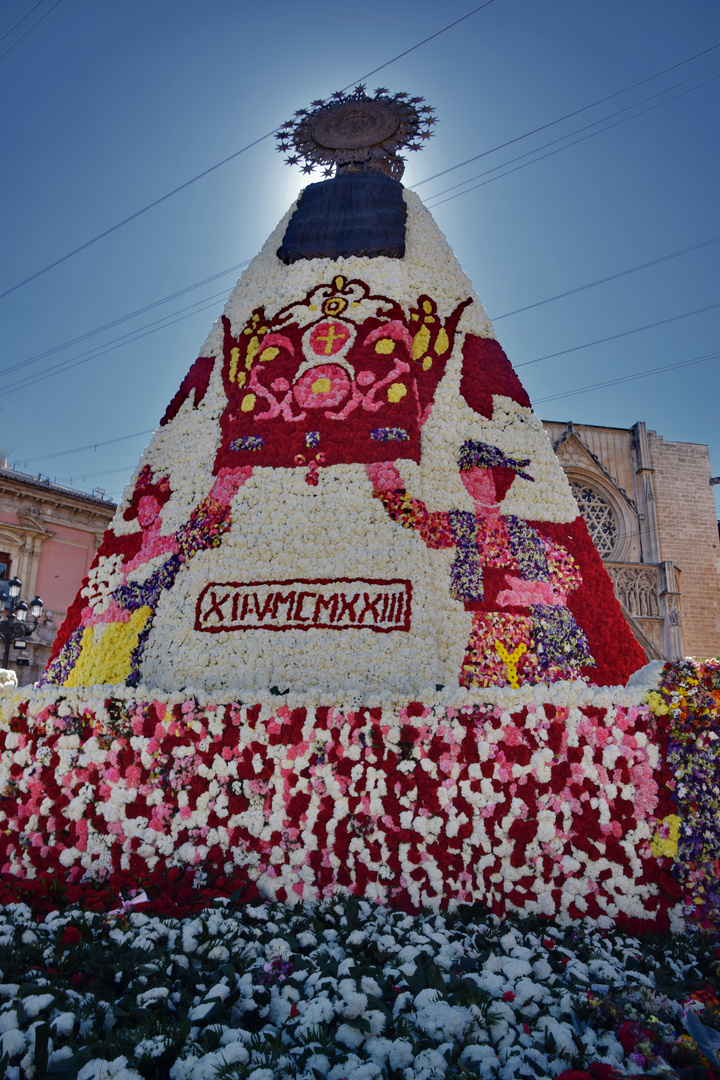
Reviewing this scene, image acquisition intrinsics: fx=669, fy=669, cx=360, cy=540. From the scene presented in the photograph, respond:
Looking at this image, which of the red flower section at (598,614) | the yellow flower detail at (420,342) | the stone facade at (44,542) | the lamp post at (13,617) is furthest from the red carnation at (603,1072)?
the stone facade at (44,542)

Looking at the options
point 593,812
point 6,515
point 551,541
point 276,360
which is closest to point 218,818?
point 593,812

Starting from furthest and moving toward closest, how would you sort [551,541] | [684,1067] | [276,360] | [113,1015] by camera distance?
[276,360], [551,541], [113,1015], [684,1067]

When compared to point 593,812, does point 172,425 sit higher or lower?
higher

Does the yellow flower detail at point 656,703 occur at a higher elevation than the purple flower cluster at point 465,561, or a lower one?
lower

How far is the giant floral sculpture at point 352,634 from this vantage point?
3785mm

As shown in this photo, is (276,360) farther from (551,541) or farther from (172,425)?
(551,541)

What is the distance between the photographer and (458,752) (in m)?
3.88

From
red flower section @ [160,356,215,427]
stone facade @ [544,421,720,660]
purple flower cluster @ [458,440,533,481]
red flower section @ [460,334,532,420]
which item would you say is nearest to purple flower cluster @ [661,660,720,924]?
purple flower cluster @ [458,440,533,481]

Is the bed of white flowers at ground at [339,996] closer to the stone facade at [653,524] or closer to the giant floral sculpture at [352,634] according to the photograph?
the giant floral sculpture at [352,634]

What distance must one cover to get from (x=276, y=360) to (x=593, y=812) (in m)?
5.14

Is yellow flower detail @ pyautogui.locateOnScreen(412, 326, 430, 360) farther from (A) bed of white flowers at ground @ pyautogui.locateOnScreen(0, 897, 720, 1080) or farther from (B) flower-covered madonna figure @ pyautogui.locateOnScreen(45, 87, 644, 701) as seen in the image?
(A) bed of white flowers at ground @ pyautogui.locateOnScreen(0, 897, 720, 1080)

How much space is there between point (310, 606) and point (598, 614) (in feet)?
8.19

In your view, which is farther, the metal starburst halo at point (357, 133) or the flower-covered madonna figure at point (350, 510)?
the metal starburst halo at point (357, 133)

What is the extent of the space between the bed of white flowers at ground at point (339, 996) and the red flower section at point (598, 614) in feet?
7.82
